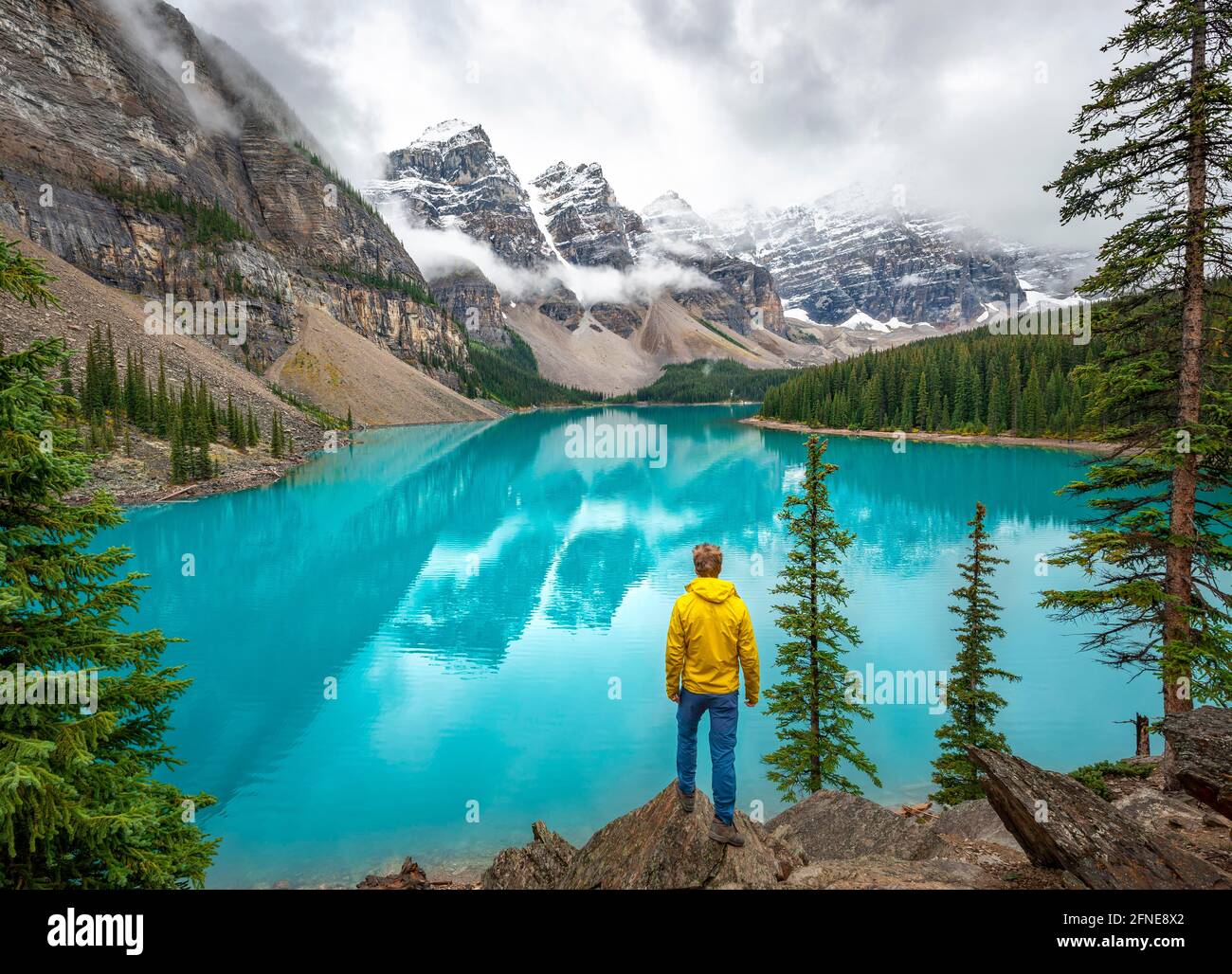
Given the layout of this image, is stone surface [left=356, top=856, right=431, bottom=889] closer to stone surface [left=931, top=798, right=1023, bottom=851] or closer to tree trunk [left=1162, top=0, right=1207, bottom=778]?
stone surface [left=931, top=798, right=1023, bottom=851]

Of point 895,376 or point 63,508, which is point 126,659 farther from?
point 895,376

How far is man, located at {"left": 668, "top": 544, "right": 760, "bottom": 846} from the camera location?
22.9 feet

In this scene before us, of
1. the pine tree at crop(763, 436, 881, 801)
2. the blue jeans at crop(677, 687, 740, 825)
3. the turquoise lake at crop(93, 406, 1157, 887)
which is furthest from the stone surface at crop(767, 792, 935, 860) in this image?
the turquoise lake at crop(93, 406, 1157, 887)

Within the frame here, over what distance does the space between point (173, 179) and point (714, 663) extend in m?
180

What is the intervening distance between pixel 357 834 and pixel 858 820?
1144 centimetres

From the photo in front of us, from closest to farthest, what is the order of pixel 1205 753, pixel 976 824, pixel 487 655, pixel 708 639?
pixel 708 639, pixel 1205 753, pixel 976 824, pixel 487 655

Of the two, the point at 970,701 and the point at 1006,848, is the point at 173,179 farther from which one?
the point at 1006,848

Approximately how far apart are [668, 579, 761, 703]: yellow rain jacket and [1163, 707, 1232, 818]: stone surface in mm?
6086

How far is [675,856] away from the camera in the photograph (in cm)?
702

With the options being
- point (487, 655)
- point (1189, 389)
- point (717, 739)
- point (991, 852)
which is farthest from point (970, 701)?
point (487, 655)

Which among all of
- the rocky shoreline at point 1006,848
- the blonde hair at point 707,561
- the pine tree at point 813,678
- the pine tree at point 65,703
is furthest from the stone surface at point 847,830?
the pine tree at point 65,703

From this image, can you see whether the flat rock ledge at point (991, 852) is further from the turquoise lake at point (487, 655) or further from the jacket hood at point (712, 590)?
the turquoise lake at point (487, 655)

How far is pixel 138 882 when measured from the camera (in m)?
6.29
